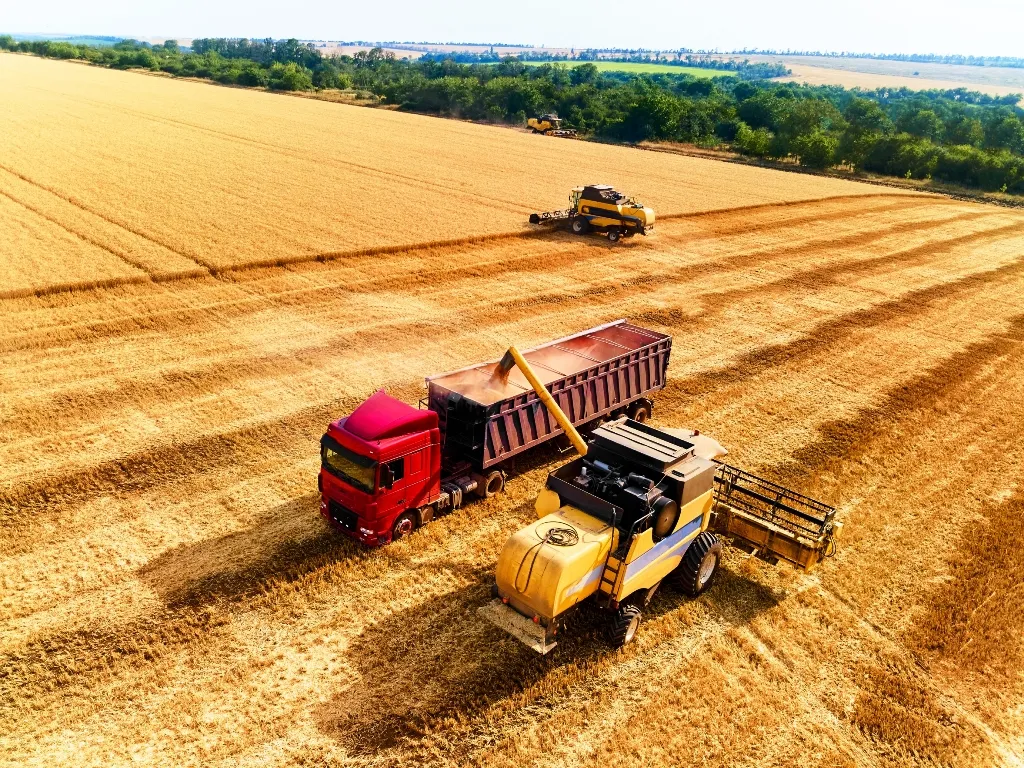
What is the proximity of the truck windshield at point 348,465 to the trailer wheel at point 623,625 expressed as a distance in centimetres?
474

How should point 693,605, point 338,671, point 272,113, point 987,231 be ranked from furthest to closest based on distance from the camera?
point 272,113 → point 987,231 → point 693,605 → point 338,671

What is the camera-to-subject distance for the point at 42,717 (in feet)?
32.8

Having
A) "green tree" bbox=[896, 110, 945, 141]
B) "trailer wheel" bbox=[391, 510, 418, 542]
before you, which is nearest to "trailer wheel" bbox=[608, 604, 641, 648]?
"trailer wheel" bbox=[391, 510, 418, 542]

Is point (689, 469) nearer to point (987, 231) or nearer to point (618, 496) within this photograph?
point (618, 496)

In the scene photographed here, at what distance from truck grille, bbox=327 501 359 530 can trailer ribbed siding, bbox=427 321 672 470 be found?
263 centimetres

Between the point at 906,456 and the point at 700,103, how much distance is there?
9071 centimetres

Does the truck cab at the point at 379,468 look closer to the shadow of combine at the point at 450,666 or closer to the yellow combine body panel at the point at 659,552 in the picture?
the shadow of combine at the point at 450,666

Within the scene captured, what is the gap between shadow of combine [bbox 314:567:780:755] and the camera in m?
10.1

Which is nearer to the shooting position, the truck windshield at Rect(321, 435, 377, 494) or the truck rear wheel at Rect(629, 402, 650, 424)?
the truck windshield at Rect(321, 435, 377, 494)

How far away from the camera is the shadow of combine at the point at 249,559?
1248cm

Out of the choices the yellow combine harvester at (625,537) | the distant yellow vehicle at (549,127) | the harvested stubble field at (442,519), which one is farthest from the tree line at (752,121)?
the yellow combine harvester at (625,537)

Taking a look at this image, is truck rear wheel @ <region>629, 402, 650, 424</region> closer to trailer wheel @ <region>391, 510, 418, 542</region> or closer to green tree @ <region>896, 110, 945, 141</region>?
trailer wheel @ <region>391, 510, 418, 542</region>

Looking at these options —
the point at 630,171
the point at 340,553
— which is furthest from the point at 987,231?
the point at 340,553

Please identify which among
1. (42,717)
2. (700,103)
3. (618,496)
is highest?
A: (700,103)
